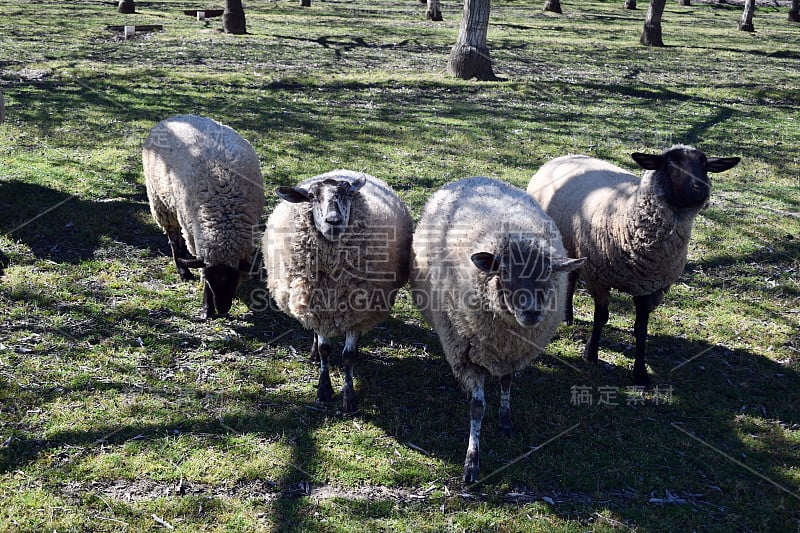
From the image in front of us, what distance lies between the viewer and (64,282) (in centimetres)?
658

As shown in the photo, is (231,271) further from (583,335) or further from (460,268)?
(583,335)

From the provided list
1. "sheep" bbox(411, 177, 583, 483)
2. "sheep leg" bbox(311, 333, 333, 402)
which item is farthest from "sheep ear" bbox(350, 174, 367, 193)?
"sheep leg" bbox(311, 333, 333, 402)

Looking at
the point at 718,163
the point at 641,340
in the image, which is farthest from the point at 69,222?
the point at 718,163

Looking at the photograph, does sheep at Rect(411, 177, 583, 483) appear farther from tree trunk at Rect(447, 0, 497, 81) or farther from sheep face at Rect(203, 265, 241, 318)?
tree trunk at Rect(447, 0, 497, 81)

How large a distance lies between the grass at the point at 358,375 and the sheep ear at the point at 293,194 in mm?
1575

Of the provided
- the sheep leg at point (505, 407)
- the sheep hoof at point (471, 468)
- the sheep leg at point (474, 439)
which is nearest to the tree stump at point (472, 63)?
the sheep leg at point (505, 407)

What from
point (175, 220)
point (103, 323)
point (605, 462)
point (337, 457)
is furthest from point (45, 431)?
point (605, 462)

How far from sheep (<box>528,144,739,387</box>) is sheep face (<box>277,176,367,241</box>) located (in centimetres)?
225

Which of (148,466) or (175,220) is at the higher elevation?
(175,220)

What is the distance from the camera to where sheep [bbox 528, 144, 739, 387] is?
→ 17.3ft

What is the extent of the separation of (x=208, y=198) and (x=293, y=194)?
1.71m

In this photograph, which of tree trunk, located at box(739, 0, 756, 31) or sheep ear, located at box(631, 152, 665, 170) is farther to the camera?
tree trunk, located at box(739, 0, 756, 31)

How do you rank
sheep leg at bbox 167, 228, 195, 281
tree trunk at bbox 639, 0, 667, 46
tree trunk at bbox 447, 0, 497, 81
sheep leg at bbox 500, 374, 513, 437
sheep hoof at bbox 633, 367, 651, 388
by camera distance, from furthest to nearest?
1. tree trunk at bbox 639, 0, 667, 46
2. tree trunk at bbox 447, 0, 497, 81
3. sheep leg at bbox 167, 228, 195, 281
4. sheep hoof at bbox 633, 367, 651, 388
5. sheep leg at bbox 500, 374, 513, 437

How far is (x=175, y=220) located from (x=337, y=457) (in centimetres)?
374
